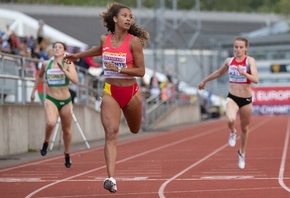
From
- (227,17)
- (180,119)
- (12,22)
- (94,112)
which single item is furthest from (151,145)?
(227,17)

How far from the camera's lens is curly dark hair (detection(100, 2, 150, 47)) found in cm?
1245

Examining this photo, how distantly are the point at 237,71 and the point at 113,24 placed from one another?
532 centimetres

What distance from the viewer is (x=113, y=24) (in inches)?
494

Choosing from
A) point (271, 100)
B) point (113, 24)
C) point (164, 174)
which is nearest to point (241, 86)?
point (164, 174)

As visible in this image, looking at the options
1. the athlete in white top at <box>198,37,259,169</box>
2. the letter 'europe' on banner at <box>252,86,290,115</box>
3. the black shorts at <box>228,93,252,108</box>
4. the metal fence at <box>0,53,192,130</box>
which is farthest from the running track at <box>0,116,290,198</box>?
the letter 'europe' on banner at <box>252,86,290,115</box>

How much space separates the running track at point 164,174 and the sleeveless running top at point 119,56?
5.10 feet

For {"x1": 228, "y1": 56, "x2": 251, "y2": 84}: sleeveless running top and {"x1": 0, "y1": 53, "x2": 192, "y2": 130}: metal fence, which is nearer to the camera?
{"x1": 228, "y1": 56, "x2": 251, "y2": 84}: sleeveless running top

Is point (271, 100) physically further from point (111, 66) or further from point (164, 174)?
point (111, 66)

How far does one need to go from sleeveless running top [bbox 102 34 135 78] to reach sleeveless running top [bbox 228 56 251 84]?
5.37m

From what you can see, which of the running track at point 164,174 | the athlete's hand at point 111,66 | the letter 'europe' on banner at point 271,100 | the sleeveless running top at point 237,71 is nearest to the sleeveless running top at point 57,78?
the running track at point 164,174

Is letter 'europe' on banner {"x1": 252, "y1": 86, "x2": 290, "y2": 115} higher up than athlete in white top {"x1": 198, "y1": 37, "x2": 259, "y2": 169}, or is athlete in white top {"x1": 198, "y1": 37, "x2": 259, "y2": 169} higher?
athlete in white top {"x1": 198, "y1": 37, "x2": 259, "y2": 169}

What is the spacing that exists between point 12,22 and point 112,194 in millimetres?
30060

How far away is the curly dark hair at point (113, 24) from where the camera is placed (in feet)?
40.9

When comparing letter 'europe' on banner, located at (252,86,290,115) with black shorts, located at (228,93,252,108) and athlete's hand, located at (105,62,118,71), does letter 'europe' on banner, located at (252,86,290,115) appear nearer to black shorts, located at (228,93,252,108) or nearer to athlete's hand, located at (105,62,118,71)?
black shorts, located at (228,93,252,108)
